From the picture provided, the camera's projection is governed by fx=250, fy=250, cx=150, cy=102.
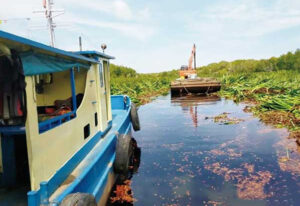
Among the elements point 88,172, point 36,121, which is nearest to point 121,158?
point 88,172

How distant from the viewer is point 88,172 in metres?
3.86

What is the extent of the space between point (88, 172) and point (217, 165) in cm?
375

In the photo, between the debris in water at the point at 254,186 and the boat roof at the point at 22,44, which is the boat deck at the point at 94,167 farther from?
the debris in water at the point at 254,186

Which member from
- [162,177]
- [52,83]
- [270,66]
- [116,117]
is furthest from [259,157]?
[270,66]

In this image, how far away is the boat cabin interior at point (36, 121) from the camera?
2.64 metres

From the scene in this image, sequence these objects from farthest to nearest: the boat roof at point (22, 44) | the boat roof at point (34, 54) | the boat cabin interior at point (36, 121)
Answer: the boat cabin interior at point (36, 121), the boat roof at point (34, 54), the boat roof at point (22, 44)

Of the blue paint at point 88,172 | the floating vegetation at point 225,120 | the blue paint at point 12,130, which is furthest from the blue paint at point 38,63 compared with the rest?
the floating vegetation at point 225,120

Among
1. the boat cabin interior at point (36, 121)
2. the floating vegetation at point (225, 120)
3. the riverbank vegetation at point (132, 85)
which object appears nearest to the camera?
the boat cabin interior at point (36, 121)

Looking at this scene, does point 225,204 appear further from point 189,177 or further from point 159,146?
point 159,146

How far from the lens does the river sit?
4.93 m

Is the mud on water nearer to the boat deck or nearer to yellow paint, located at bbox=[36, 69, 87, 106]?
the boat deck

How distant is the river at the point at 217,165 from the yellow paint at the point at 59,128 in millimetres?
1846

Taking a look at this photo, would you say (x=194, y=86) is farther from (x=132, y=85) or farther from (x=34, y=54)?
(x=34, y=54)

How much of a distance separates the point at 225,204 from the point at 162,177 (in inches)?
66.8
